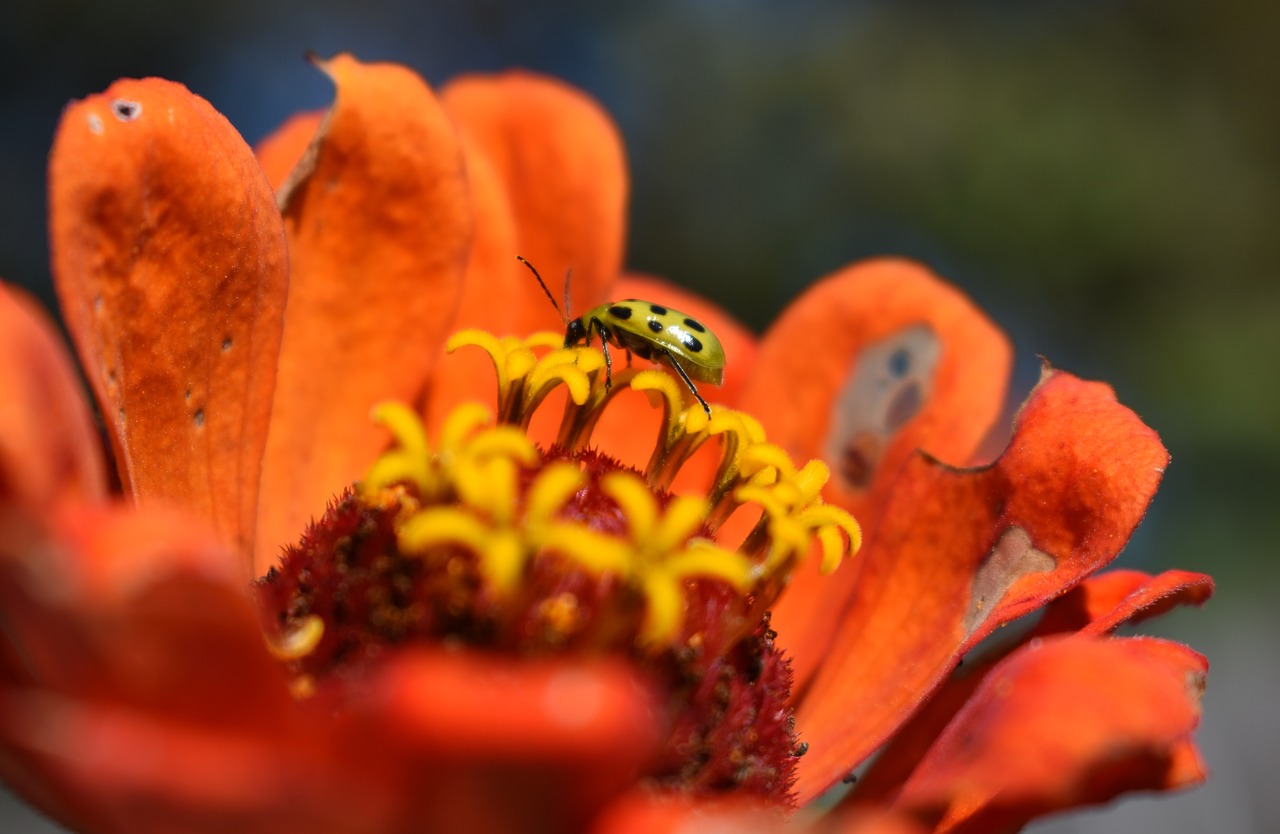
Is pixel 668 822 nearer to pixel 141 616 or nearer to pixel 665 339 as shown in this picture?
pixel 141 616

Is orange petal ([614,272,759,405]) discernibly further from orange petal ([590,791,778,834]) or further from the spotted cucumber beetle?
orange petal ([590,791,778,834])

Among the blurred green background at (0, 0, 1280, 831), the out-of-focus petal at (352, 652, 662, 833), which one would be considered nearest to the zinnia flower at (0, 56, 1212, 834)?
the out-of-focus petal at (352, 652, 662, 833)

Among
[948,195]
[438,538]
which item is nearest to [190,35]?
[948,195]

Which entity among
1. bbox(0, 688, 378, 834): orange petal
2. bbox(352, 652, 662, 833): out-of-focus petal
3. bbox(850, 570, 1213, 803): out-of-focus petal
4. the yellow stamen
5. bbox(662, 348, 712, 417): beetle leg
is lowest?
bbox(0, 688, 378, 834): orange petal

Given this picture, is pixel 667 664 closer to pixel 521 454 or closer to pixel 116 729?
pixel 521 454

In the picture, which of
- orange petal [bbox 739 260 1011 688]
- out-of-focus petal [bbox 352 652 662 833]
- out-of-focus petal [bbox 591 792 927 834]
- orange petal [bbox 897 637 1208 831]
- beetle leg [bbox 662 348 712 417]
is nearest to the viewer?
out-of-focus petal [bbox 352 652 662 833]
